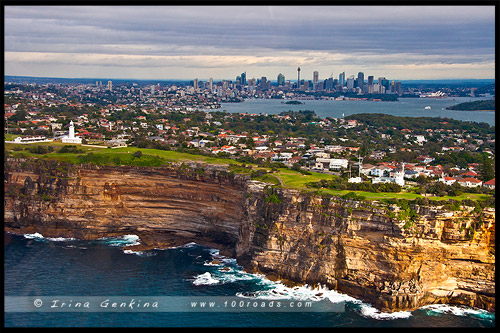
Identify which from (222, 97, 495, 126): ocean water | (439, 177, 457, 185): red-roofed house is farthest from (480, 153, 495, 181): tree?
(222, 97, 495, 126): ocean water

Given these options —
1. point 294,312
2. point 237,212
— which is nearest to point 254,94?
point 237,212

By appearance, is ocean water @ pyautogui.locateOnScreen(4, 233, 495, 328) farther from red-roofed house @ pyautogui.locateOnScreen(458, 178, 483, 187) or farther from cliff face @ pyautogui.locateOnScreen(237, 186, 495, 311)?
red-roofed house @ pyautogui.locateOnScreen(458, 178, 483, 187)

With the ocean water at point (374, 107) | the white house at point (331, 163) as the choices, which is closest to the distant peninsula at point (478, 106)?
the ocean water at point (374, 107)

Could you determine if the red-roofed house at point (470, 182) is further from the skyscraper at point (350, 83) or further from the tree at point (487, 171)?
the skyscraper at point (350, 83)

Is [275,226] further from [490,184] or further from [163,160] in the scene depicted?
[490,184]
